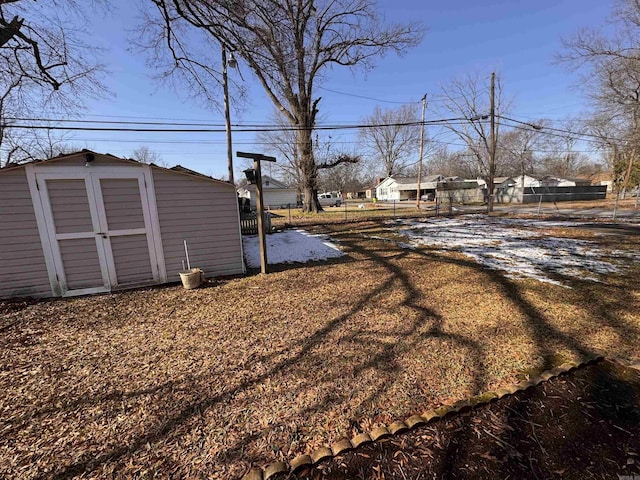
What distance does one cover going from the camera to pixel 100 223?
4777 mm

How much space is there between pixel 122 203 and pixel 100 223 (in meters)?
0.49

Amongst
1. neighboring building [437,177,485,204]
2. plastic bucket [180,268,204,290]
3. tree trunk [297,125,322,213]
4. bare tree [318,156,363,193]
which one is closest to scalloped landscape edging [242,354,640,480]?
plastic bucket [180,268,204,290]

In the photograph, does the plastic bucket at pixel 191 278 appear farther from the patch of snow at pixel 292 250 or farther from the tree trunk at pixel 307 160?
the tree trunk at pixel 307 160

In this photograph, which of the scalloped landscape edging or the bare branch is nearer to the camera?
the scalloped landscape edging

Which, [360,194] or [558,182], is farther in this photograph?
[360,194]

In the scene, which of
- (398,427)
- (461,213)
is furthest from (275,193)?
(398,427)

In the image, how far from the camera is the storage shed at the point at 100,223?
445 centimetres

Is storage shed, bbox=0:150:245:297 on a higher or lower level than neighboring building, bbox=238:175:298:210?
lower

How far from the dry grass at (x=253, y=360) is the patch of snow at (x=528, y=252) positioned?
772 millimetres

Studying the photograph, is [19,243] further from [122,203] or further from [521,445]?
[521,445]

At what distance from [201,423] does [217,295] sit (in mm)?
2904

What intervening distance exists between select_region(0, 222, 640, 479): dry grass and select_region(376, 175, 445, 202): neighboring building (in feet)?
125

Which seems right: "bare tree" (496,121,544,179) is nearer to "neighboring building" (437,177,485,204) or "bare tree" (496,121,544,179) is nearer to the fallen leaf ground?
"neighboring building" (437,177,485,204)

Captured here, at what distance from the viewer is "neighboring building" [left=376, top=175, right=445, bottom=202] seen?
40.5 meters
